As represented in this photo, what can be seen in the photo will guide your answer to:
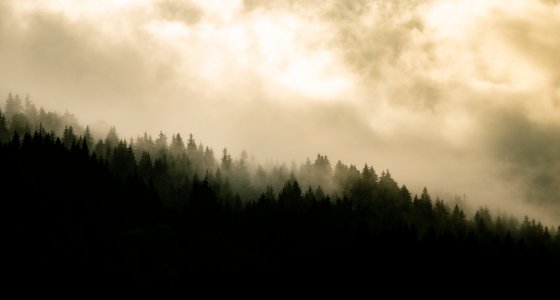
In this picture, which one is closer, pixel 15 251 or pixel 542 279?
pixel 15 251

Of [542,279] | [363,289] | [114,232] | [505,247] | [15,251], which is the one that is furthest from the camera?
[505,247]

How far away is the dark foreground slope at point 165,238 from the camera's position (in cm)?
11300

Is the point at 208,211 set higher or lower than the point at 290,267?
higher

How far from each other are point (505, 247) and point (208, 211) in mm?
82290

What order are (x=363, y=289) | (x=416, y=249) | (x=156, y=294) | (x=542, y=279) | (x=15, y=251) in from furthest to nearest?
(x=542, y=279)
(x=416, y=249)
(x=363, y=289)
(x=156, y=294)
(x=15, y=251)

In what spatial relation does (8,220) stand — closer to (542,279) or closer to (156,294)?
(156,294)

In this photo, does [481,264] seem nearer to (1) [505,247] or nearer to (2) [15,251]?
(1) [505,247]

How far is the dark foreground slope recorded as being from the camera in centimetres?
11300

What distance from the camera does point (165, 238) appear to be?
420ft

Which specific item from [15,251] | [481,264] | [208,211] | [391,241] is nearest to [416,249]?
[391,241]

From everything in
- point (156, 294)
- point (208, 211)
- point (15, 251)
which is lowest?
point (156, 294)

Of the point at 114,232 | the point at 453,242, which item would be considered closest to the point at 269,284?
the point at 114,232

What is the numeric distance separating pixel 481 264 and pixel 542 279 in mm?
19521

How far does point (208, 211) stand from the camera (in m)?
156
